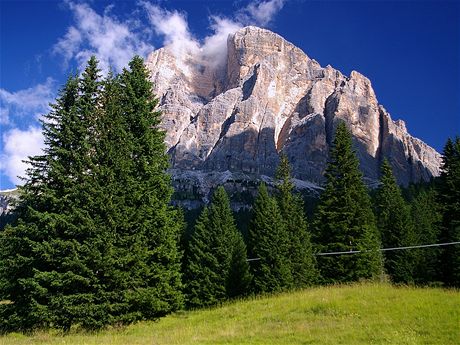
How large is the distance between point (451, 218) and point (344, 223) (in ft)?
32.7

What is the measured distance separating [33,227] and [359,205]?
2349cm

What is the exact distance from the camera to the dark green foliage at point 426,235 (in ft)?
123

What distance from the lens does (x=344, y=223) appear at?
30812mm

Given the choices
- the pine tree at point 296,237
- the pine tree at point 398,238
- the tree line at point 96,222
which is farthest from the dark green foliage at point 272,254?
the tree line at point 96,222

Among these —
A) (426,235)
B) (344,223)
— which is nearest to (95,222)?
(344,223)

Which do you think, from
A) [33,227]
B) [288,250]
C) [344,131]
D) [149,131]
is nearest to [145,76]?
[149,131]

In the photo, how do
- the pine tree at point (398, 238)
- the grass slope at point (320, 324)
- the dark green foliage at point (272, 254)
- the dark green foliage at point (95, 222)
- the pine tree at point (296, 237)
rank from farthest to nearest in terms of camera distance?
the pine tree at point (398, 238) → the pine tree at point (296, 237) → the dark green foliage at point (272, 254) → the dark green foliage at point (95, 222) → the grass slope at point (320, 324)

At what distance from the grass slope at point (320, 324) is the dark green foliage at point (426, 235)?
21.6 metres

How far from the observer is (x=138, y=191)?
55.0 ft

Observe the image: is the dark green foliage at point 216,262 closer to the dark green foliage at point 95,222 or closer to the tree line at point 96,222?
the tree line at point 96,222

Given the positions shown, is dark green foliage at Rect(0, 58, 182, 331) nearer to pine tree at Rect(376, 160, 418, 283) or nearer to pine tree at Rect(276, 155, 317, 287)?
pine tree at Rect(276, 155, 317, 287)

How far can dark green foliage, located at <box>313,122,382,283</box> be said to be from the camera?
98.5 feet

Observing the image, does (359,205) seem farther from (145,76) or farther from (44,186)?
(44,186)

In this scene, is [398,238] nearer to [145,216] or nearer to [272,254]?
[272,254]
